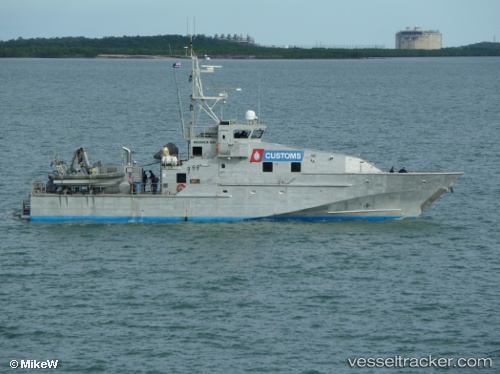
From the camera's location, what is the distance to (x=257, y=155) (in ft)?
165

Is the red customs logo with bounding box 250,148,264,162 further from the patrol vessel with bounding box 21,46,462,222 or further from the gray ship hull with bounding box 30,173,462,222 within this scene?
the gray ship hull with bounding box 30,173,462,222

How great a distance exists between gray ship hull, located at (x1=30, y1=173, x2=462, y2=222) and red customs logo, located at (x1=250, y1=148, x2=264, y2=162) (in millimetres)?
1088

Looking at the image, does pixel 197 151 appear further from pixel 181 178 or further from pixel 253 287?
pixel 253 287

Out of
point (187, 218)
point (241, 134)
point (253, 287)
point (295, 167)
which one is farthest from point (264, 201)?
point (253, 287)

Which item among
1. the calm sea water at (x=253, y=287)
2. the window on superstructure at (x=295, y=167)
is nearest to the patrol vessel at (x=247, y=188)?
the window on superstructure at (x=295, y=167)

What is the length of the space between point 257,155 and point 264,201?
2004mm

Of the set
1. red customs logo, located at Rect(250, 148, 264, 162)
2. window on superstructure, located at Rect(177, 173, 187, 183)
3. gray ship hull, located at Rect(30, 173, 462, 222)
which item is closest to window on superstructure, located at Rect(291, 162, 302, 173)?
gray ship hull, located at Rect(30, 173, 462, 222)

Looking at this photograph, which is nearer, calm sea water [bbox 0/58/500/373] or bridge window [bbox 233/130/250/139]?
calm sea water [bbox 0/58/500/373]

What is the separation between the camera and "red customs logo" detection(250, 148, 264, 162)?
5028cm

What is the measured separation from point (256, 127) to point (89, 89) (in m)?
95.8

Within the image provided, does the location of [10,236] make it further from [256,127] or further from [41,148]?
[41,148]

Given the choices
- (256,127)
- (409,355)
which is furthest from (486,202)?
(409,355)

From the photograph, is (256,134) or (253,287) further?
(256,134)

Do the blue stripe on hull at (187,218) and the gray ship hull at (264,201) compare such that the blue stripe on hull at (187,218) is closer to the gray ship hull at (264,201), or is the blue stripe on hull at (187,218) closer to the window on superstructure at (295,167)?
the gray ship hull at (264,201)
